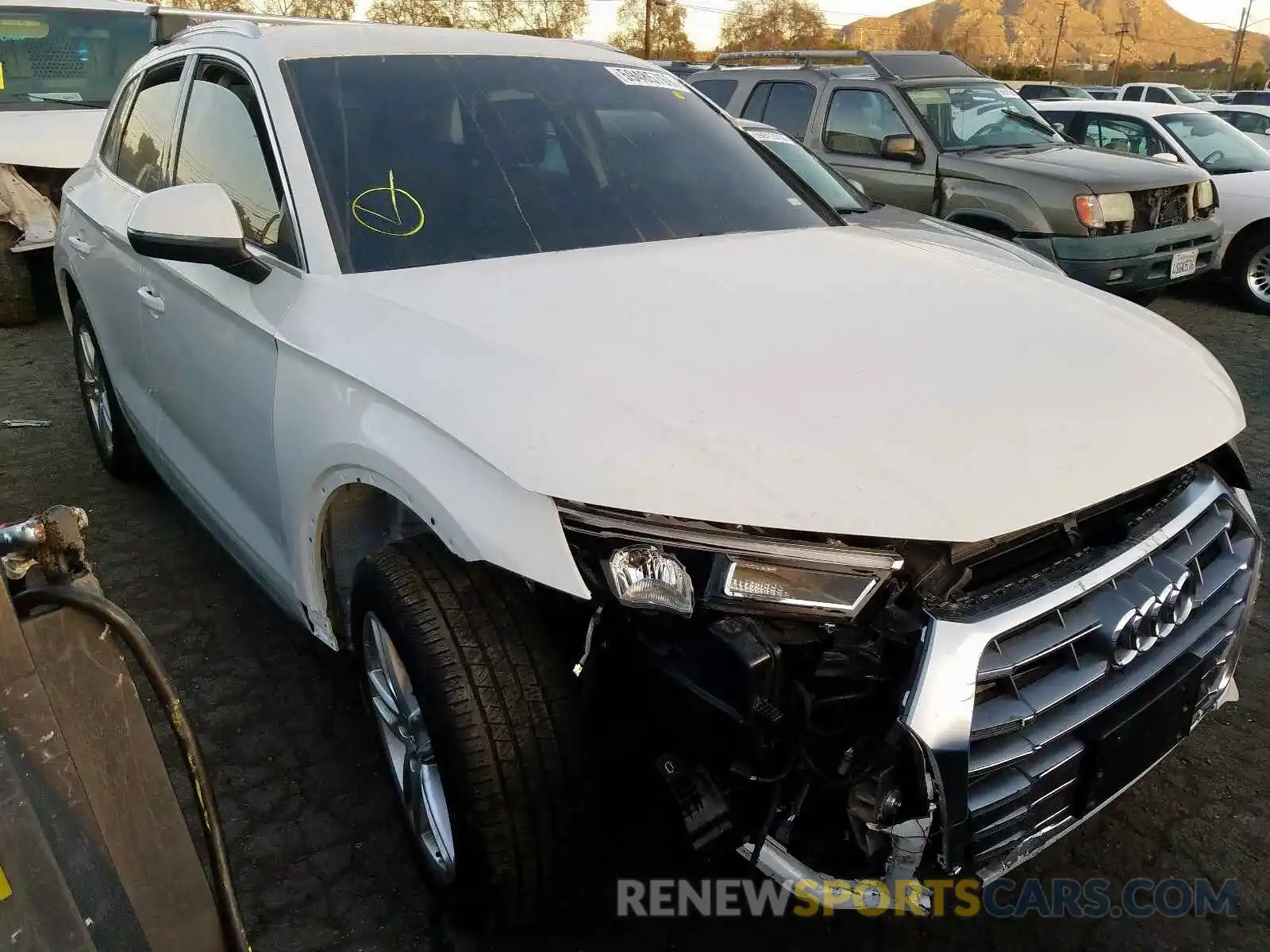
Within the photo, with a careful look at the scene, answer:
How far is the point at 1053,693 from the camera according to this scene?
5.65 feet

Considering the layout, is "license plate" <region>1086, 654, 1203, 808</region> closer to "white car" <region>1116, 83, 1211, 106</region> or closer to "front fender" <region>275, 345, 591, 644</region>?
"front fender" <region>275, 345, 591, 644</region>

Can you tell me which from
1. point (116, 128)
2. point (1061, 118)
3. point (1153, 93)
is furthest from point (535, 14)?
point (116, 128)

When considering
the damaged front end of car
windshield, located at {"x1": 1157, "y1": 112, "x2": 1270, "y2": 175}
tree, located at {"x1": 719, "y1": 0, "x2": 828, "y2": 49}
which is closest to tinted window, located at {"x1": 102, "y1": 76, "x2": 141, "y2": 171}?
the damaged front end of car

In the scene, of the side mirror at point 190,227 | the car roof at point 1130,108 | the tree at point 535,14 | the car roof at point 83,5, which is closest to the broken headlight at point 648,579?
the side mirror at point 190,227

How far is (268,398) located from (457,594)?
835 millimetres

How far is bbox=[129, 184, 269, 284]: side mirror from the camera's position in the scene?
2.31 meters

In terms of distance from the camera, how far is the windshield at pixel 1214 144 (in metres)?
8.75

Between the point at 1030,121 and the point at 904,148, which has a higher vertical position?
the point at 1030,121

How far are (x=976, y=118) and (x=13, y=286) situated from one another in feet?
24.7

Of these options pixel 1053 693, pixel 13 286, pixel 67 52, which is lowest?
pixel 13 286

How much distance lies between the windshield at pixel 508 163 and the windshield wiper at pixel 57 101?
5.93 metres

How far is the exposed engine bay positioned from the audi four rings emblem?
0.67ft

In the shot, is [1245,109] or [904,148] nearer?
[904,148]

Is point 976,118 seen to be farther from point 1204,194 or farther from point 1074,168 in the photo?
point 1204,194
